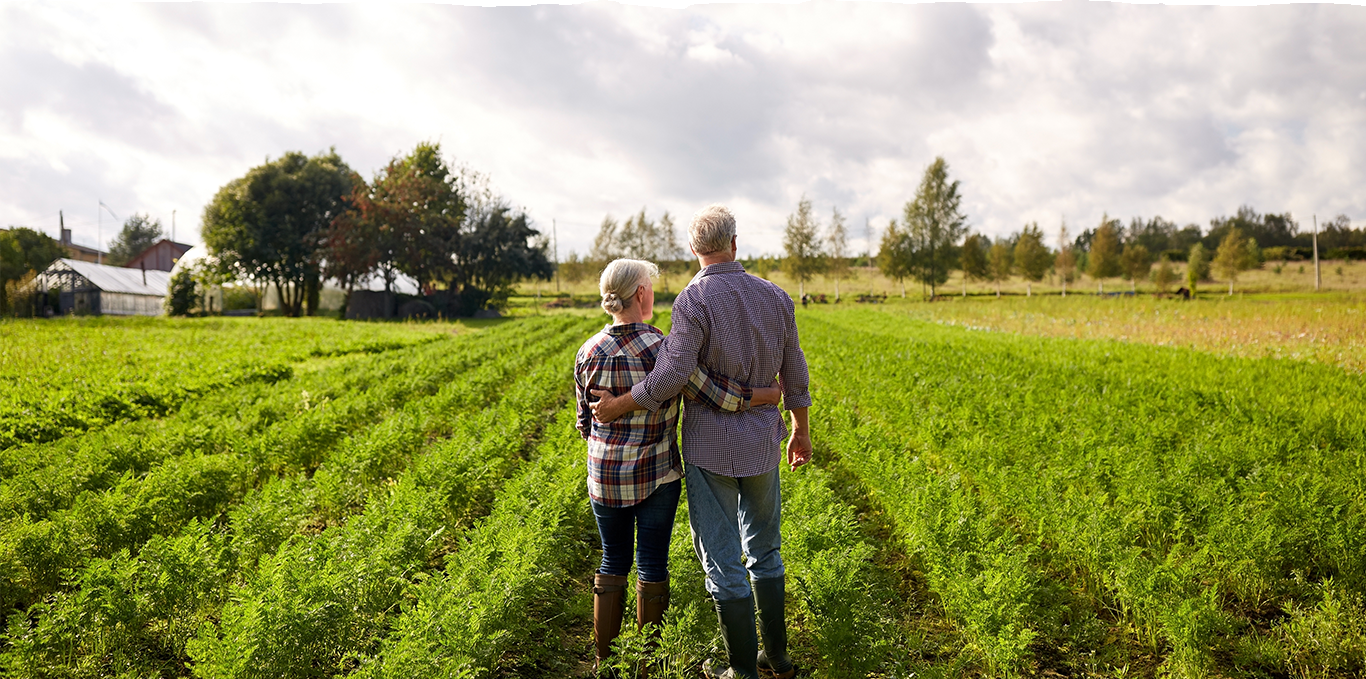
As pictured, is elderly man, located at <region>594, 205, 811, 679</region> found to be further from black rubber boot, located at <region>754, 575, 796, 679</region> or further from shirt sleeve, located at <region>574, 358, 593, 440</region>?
shirt sleeve, located at <region>574, 358, 593, 440</region>

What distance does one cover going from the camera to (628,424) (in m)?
2.88

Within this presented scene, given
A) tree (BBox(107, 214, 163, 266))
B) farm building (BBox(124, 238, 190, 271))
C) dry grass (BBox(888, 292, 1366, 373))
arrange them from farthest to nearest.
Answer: tree (BBox(107, 214, 163, 266)), farm building (BBox(124, 238, 190, 271)), dry grass (BBox(888, 292, 1366, 373))

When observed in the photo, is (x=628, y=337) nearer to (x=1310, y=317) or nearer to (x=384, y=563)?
(x=384, y=563)

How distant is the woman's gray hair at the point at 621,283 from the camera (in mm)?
2844

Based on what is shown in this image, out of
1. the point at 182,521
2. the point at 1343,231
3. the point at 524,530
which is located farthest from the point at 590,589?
the point at 1343,231

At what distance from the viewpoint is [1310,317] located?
18250mm

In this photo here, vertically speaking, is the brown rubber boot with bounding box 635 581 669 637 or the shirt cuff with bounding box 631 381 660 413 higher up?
the shirt cuff with bounding box 631 381 660 413

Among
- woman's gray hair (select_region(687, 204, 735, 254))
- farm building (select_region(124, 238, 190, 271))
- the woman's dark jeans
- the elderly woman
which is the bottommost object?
the woman's dark jeans

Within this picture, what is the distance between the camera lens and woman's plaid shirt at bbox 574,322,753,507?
2.86m

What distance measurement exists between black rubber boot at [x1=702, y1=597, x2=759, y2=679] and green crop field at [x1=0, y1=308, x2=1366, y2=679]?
22cm

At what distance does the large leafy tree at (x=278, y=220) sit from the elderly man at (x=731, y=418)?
35617 millimetres

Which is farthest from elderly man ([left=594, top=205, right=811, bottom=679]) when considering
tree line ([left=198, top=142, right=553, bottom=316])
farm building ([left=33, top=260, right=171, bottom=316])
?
farm building ([left=33, top=260, right=171, bottom=316])

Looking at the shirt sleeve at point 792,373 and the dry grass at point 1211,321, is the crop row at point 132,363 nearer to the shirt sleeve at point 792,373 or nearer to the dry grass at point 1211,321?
the shirt sleeve at point 792,373

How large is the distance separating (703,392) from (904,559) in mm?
2856
